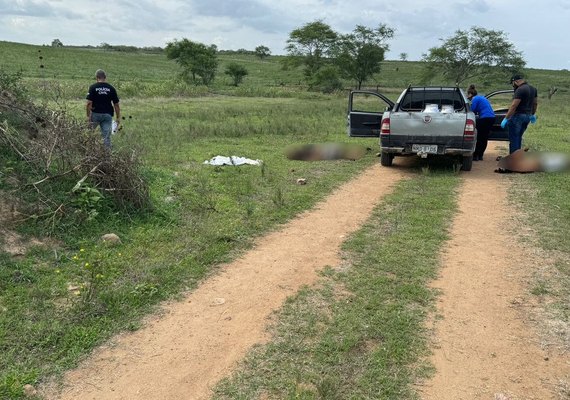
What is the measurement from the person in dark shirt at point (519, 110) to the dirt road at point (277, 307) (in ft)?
15.9

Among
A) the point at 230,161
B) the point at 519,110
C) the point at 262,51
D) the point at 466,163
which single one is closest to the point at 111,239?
the point at 230,161

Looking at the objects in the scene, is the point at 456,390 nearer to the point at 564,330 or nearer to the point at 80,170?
the point at 564,330

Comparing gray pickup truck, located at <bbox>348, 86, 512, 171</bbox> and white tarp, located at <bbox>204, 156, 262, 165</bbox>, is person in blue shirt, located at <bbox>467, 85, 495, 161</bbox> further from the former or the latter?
white tarp, located at <bbox>204, 156, 262, 165</bbox>

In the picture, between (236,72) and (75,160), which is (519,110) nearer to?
(75,160)

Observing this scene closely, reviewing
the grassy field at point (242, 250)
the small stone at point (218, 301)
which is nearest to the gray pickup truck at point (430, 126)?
the grassy field at point (242, 250)

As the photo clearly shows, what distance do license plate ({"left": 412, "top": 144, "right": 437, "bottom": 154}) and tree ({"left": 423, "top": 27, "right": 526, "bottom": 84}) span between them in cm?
4838

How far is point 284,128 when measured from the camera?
650 inches

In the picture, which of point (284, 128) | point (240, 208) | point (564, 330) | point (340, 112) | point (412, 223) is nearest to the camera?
point (564, 330)

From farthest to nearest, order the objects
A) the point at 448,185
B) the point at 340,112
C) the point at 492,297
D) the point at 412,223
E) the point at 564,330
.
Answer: the point at 340,112 < the point at 448,185 < the point at 412,223 < the point at 492,297 < the point at 564,330

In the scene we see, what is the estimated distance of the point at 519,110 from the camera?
10023mm

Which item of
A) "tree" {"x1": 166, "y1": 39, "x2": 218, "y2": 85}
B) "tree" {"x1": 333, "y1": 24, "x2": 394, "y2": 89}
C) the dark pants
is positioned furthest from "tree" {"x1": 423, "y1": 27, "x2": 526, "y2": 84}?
the dark pants

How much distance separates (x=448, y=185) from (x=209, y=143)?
6.68 m

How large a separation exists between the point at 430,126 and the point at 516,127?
2170mm

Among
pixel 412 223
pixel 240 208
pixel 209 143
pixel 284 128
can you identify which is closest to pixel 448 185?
pixel 412 223
